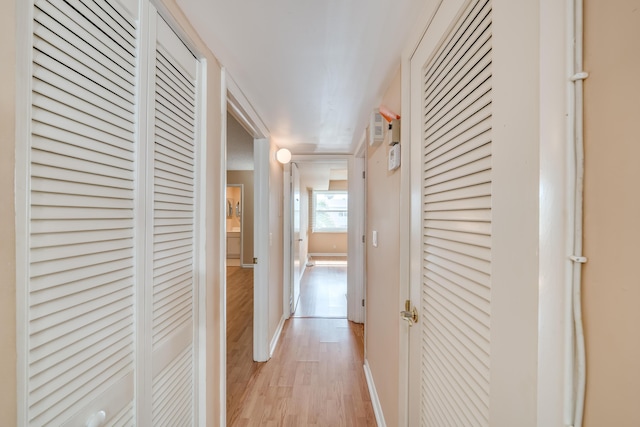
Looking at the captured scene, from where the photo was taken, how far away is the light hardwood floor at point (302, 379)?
5.81 feet

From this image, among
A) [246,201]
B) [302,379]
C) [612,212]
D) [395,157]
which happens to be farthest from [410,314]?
[246,201]

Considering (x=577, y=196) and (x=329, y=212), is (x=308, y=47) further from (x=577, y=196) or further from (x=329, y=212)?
(x=329, y=212)

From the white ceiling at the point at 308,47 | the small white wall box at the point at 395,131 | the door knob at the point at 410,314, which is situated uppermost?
the white ceiling at the point at 308,47

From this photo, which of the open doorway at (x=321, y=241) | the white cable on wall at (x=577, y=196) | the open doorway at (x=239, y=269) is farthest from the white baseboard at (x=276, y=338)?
the white cable on wall at (x=577, y=196)

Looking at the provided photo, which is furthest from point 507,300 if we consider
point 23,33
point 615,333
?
point 23,33

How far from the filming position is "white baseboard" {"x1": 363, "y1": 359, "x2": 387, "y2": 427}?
1.66m

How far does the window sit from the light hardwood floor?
470cm

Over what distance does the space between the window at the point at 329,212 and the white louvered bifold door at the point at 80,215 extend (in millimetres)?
7067

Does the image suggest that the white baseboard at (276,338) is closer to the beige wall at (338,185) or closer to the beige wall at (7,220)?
the beige wall at (7,220)

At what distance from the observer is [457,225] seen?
772 millimetres

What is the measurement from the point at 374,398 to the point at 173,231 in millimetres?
1808

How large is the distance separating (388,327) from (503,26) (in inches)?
59.2

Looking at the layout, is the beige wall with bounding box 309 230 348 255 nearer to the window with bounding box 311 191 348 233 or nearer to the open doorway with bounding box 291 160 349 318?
the open doorway with bounding box 291 160 349 318

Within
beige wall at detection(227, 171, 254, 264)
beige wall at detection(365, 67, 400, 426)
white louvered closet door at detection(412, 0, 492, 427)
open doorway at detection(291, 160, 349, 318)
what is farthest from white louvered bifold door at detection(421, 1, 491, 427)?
beige wall at detection(227, 171, 254, 264)
